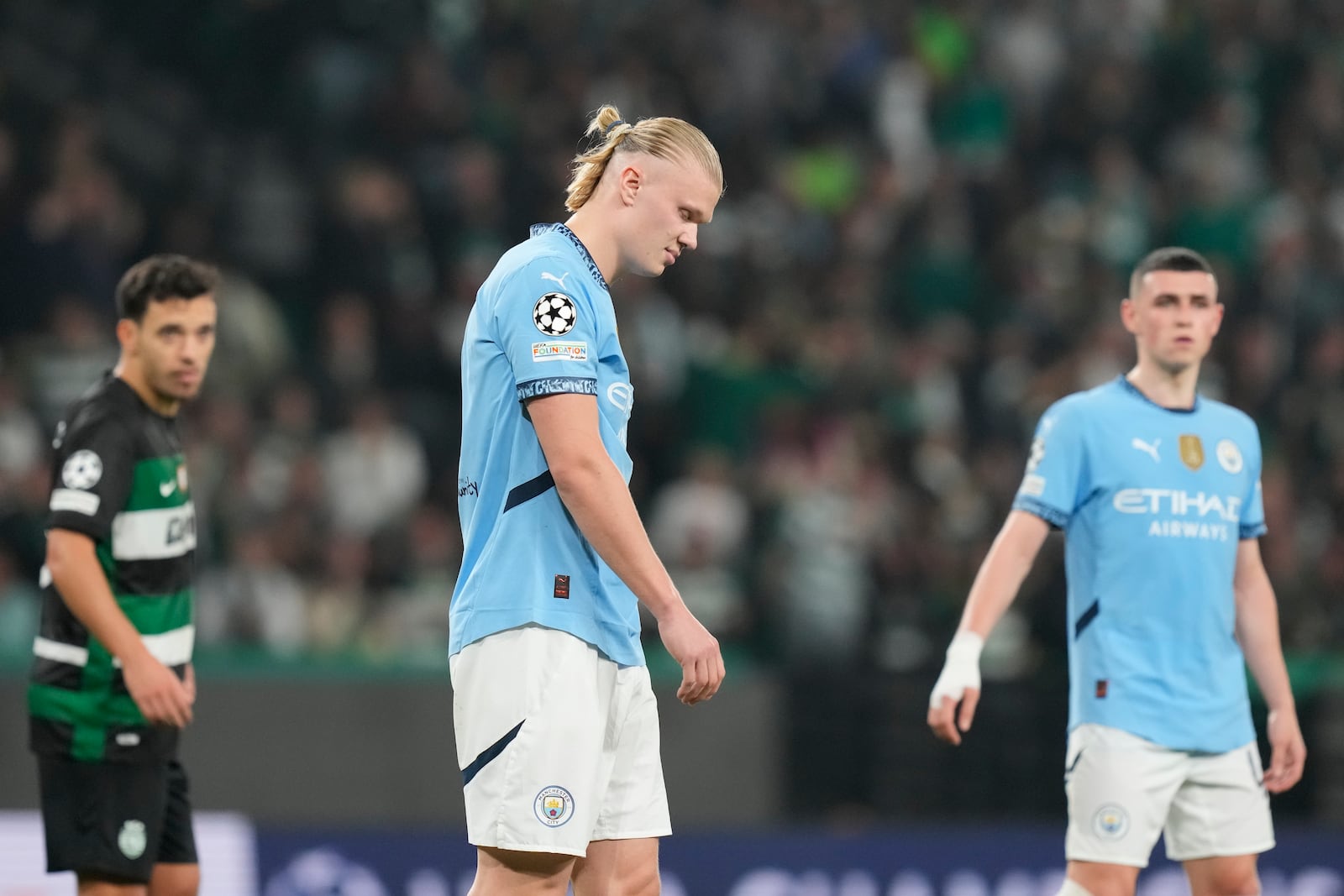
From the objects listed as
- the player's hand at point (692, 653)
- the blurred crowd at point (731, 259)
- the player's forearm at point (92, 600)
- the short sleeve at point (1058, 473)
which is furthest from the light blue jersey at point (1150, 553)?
the blurred crowd at point (731, 259)

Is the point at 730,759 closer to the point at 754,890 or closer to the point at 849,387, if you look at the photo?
the point at 754,890

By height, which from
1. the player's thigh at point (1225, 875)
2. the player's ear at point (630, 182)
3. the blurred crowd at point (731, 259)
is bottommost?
the player's thigh at point (1225, 875)

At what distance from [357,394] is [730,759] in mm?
3525

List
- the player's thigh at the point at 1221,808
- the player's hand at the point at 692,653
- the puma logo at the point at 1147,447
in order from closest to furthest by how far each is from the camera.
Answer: the player's hand at the point at 692,653, the player's thigh at the point at 1221,808, the puma logo at the point at 1147,447

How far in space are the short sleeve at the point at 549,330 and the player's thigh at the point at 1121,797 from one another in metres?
2.32

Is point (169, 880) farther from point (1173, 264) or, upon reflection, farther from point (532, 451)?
point (1173, 264)

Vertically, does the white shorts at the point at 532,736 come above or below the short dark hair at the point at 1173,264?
below

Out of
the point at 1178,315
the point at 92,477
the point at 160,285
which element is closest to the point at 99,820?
the point at 92,477

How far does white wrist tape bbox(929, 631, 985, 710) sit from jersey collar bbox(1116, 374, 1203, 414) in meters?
1.02

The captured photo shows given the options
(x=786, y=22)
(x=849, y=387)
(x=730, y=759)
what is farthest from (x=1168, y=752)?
(x=786, y=22)

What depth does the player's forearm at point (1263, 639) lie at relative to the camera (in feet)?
18.8

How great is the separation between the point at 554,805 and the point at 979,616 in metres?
1.88

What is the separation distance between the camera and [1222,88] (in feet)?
45.4

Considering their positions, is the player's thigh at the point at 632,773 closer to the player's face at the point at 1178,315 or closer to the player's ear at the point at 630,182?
the player's ear at the point at 630,182
